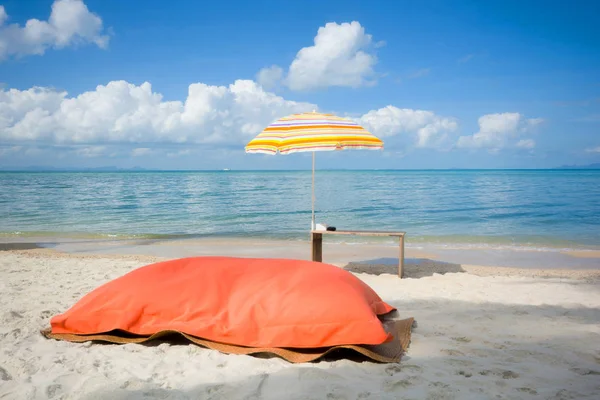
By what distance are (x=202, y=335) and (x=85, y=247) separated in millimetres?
9262

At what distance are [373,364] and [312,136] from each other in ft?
13.4

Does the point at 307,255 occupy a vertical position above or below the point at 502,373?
below

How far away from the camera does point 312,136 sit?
7.11 meters

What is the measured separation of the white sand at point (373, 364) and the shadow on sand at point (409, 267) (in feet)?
7.95

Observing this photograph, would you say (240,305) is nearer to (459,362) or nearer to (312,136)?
(459,362)

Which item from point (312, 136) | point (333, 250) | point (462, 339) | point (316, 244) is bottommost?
point (333, 250)

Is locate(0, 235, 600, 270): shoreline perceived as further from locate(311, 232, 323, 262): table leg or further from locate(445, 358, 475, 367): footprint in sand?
locate(445, 358, 475, 367): footprint in sand

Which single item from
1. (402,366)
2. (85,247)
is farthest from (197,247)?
(402,366)

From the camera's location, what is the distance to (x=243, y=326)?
4.08 meters

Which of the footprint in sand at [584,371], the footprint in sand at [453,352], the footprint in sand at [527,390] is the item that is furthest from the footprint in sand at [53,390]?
the footprint in sand at [584,371]

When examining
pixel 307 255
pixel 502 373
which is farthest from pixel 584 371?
pixel 307 255

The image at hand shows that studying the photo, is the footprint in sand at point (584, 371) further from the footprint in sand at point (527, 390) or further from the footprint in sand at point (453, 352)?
the footprint in sand at point (453, 352)

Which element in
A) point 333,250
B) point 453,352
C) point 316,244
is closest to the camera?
point 453,352

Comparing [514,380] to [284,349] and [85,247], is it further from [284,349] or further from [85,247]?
[85,247]
